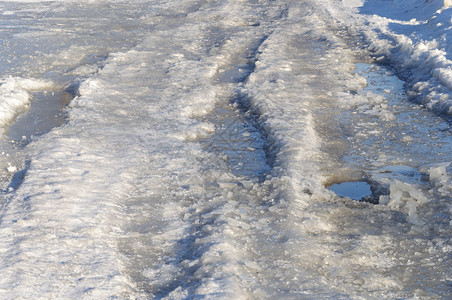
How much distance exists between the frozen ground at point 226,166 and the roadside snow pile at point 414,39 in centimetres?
5

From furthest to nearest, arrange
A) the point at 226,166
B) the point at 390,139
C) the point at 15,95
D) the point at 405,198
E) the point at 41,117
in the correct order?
the point at 15,95 < the point at 41,117 < the point at 390,139 < the point at 226,166 < the point at 405,198

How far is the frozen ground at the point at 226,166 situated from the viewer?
4434mm

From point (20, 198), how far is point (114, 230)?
1239 mm

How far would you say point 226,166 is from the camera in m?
6.64

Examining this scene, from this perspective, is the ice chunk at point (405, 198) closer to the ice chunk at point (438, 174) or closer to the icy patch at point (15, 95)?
the ice chunk at point (438, 174)

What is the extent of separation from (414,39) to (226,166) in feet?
26.1

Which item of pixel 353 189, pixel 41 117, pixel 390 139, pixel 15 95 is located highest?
pixel 15 95

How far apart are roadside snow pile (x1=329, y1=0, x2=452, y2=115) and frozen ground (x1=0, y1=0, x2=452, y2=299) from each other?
55 millimetres

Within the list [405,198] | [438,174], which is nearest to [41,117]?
[405,198]

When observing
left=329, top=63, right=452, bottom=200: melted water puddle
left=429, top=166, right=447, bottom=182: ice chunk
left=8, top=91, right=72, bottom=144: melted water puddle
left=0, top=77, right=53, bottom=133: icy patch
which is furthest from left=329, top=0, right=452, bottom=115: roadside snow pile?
left=0, top=77, right=53, bottom=133: icy patch

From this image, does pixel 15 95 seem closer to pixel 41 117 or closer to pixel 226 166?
pixel 41 117

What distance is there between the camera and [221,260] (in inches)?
177

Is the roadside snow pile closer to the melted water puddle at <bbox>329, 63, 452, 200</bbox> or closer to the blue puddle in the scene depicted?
the melted water puddle at <bbox>329, 63, 452, 200</bbox>

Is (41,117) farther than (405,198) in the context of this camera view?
Yes
